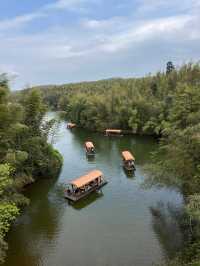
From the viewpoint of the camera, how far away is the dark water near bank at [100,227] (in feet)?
52.6

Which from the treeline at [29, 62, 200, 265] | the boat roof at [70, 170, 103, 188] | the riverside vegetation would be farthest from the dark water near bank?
the treeline at [29, 62, 200, 265]

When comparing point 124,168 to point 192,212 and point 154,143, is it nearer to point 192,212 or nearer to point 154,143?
point 154,143

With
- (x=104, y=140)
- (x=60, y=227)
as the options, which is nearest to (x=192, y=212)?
(x=60, y=227)

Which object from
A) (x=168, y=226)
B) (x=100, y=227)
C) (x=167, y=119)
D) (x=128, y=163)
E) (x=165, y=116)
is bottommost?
(x=100, y=227)

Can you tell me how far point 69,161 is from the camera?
36.3 meters

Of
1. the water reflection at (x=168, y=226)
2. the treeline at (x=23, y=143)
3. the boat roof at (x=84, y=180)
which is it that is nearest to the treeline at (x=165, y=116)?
the water reflection at (x=168, y=226)

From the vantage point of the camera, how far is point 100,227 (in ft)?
63.0

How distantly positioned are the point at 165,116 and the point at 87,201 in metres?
28.2

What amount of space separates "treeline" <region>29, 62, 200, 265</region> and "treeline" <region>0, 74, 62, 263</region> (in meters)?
10.0

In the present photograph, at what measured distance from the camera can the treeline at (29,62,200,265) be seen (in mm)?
15828

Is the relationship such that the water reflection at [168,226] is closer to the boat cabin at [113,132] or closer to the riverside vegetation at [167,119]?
the riverside vegetation at [167,119]

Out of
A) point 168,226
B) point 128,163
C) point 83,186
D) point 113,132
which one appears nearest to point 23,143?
point 83,186

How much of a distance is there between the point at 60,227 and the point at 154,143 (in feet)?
89.5

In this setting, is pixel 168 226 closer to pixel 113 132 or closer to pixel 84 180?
pixel 84 180
